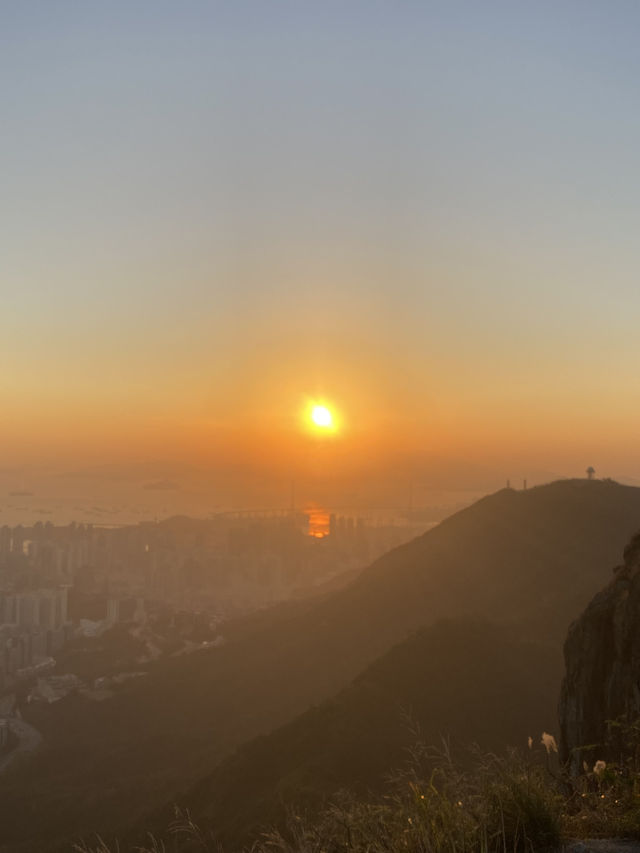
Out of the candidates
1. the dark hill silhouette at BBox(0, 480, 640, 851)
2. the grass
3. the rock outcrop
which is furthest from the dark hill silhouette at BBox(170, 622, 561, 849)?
the grass

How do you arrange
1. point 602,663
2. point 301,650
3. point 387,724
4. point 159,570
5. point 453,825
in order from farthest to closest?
point 159,570 < point 301,650 < point 387,724 < point 602,663 < point 453,825

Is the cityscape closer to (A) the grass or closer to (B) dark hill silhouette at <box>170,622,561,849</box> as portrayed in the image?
(B) dark hill silhouette at <box>170,622,561,849</box>

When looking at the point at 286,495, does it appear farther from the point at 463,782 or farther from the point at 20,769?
the point at 463,782

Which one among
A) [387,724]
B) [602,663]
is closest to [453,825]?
[602,663]

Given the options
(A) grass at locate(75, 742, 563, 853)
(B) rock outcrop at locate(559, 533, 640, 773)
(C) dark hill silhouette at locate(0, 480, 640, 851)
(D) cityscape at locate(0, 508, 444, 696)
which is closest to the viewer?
(A) grass at locate(75, 742, 563, 853)

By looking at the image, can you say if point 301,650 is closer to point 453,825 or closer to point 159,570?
point 453,825
